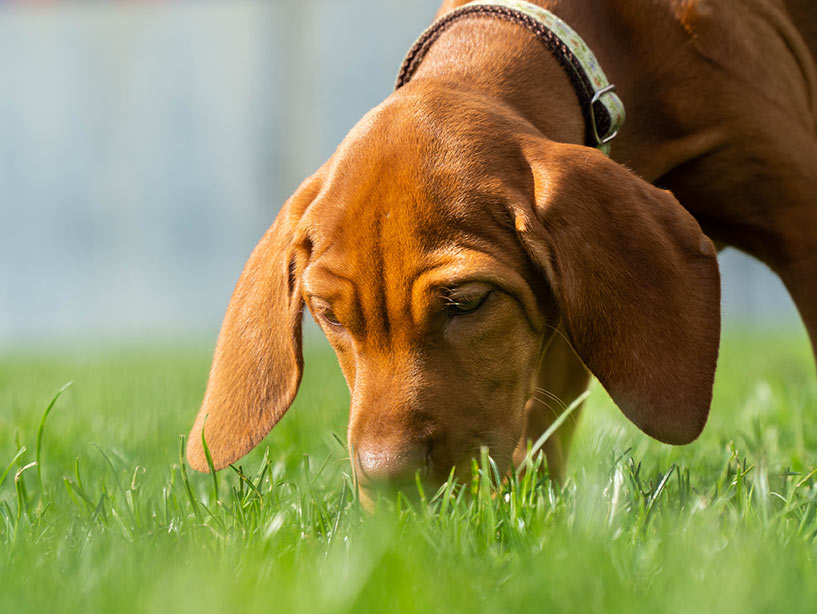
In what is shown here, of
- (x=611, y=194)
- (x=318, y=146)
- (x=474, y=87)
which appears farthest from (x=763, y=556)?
(x=318, y=146)

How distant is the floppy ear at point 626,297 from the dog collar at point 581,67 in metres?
0.50

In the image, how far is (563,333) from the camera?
2496 mm

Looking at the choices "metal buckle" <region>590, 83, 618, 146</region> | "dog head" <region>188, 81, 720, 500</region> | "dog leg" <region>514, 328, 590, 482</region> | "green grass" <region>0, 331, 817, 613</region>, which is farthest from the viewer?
"dog leg" <region>514, 328, 590, 482</region>

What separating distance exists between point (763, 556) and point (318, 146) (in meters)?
10.0

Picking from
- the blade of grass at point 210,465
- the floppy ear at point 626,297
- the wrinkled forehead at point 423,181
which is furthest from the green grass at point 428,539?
the wrinkled forehead at point 423,181

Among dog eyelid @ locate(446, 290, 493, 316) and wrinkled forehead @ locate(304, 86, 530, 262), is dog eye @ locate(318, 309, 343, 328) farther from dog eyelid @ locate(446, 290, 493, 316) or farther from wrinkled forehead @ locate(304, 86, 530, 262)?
dog eyelid @ locate(446, 290, 493, 316)

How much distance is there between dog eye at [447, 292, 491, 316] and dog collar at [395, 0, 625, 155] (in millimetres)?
760

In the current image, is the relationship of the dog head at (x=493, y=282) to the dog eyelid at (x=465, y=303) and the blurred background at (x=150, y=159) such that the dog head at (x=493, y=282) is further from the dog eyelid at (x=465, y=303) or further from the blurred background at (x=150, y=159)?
the blurred background at (x=150, y=159)

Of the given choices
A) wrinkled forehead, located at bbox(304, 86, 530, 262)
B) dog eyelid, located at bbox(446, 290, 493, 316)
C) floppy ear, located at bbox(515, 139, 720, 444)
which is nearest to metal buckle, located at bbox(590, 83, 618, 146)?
wrinkled forehead, located at bbox(304, 86, 530, 262)

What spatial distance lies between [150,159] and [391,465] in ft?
34.0

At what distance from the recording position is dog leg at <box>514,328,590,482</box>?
3.01 metres

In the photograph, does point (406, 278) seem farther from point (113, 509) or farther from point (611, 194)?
point (113, 509)

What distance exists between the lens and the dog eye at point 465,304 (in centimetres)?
220

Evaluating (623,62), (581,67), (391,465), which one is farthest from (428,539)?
(623,62)
